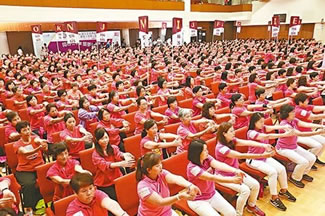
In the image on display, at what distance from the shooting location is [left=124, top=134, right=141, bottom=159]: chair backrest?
13.2 feet

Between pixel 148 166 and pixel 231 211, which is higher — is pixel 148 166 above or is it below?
above

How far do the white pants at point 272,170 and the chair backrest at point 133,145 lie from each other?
150 cm

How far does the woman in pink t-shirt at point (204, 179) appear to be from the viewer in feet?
9.57

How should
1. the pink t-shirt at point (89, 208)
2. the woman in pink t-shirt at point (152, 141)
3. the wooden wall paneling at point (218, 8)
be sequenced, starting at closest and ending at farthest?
the pink t-shirt at point (89, 208) → the woman in pink t-shirt at point (152, 141) → the wooden wall paneling at point (218, 8)

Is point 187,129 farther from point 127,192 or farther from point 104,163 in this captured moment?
point 127,192

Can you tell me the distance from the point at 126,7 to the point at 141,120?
15157 millimetres

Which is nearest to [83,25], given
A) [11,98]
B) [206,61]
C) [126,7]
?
[126,7]

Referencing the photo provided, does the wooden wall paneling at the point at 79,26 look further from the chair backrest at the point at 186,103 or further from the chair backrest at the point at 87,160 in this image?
the chair backrest at the point at 87,160

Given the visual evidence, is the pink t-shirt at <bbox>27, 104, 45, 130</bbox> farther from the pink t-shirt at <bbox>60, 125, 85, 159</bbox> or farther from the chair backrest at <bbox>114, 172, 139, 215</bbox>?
the chair backrest at <bbox>114, 172, 139, 215</bbox>

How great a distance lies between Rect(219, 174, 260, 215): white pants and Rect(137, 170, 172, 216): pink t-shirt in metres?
0.97

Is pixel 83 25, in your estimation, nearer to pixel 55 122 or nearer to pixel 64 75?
pixel 64 75

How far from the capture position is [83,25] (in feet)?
65.9

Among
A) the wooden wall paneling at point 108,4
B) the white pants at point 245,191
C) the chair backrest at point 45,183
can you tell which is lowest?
the white pants at point 245,191

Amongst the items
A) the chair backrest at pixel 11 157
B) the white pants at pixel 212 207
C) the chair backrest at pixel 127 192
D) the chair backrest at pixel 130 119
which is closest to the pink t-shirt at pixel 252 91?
the chair backrest at pixel 130 119
